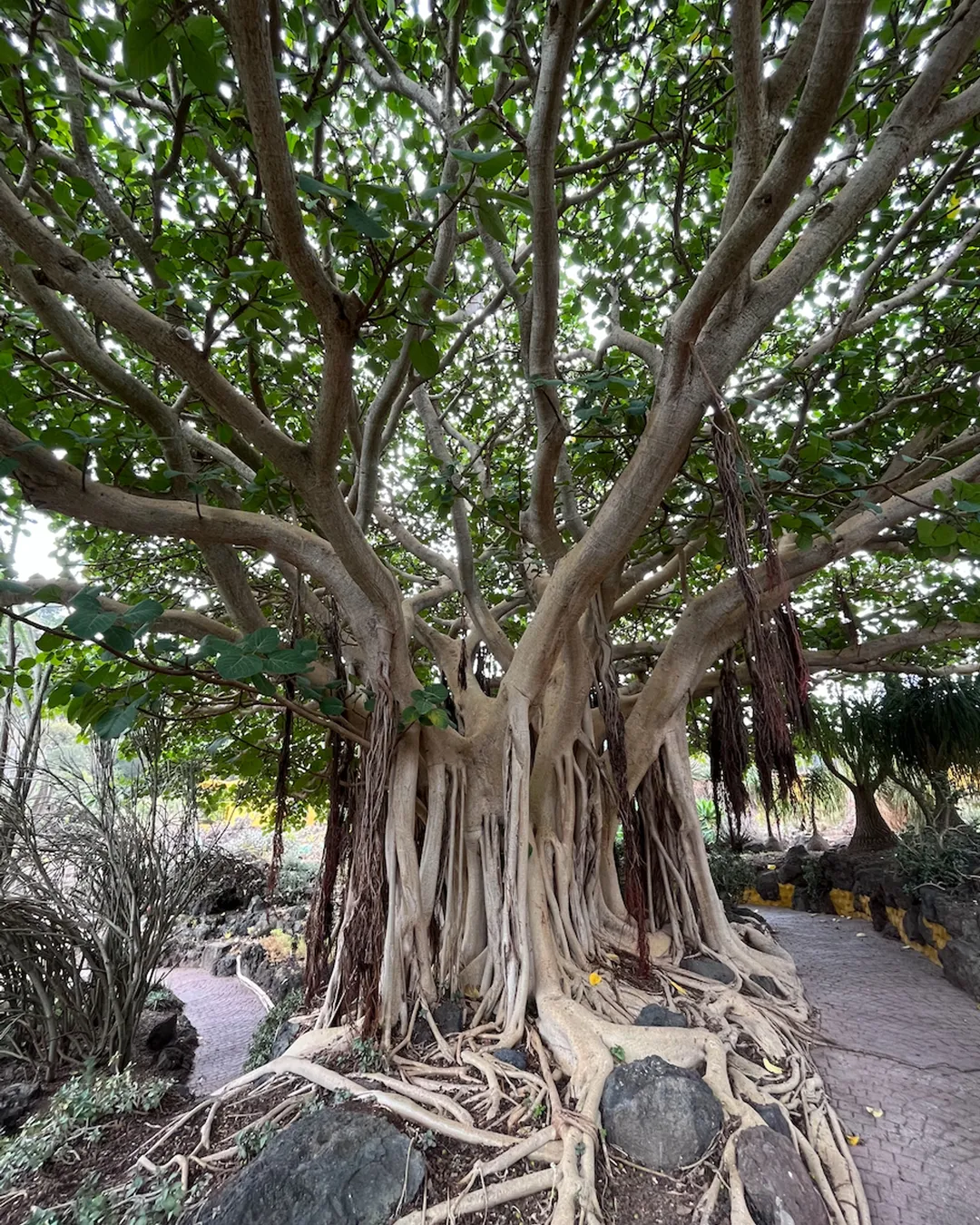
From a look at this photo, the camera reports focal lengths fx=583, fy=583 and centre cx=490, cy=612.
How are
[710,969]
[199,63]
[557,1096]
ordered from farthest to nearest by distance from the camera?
[710,969], [557,1096], [199,63]

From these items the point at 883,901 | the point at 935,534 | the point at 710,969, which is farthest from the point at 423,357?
the point at 883,901

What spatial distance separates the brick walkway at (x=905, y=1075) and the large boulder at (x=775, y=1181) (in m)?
0.27

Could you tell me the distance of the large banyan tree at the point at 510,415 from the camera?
166cm

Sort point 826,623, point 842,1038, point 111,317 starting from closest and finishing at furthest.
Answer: point 111,317, point 842,1038, point 826,623

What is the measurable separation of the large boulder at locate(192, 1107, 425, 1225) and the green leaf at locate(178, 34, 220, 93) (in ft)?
8.88

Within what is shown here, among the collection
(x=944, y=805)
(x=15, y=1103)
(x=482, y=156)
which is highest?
(x=482, y=156)

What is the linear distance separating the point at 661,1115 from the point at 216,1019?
4.67 metres

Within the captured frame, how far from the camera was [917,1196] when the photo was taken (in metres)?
1.80

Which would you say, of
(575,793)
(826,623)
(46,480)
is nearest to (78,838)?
(46,480)

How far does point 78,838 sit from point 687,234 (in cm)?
500

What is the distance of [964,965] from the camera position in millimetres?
3436

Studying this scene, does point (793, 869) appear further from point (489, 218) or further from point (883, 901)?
point (489, 218)

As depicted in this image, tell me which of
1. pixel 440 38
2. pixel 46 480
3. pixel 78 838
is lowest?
pixel 78 838

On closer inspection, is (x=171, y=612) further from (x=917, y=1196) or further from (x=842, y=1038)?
(x=842, y=1038)
